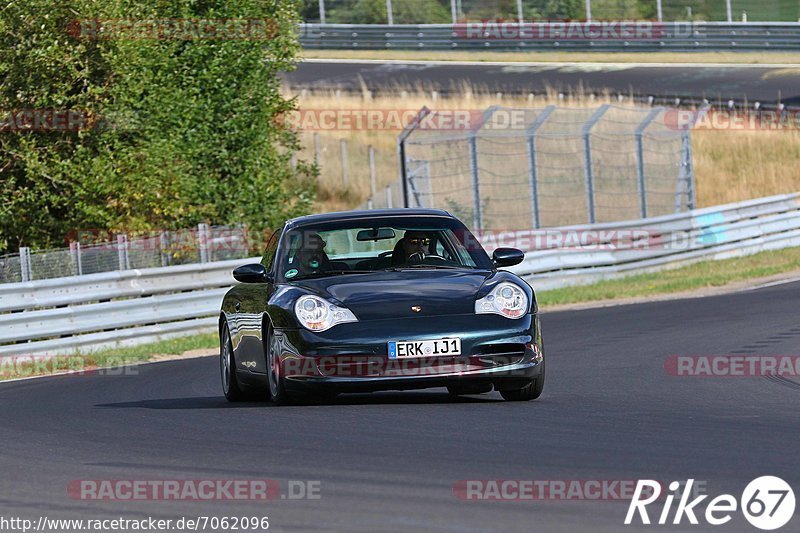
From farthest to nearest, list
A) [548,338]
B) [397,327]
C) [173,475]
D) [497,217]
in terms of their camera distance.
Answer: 1. [497,217]
2. [548,338]
3. [397,327]
4. [173,475]

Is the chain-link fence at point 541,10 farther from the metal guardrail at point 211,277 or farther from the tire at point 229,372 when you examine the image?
the tire at point 229,372

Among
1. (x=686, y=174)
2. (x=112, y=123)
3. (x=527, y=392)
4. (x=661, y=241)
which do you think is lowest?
(x=661, y=241)

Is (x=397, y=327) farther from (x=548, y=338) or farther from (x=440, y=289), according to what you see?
(x=548, y=338)

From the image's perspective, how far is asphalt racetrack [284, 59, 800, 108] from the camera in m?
43.5

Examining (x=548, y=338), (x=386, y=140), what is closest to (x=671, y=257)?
(x=548, y=338)

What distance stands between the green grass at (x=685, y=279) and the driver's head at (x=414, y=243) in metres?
12.0

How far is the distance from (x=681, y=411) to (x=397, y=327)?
1.81m

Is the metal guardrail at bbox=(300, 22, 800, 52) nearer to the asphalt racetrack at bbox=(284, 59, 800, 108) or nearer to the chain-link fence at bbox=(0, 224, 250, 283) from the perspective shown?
the asphalt racetrack at bbox=(284, 59, 800, 108)

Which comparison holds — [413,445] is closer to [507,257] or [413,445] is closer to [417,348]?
[417,348]

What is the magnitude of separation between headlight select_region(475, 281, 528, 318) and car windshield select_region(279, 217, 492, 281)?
2.67 ft

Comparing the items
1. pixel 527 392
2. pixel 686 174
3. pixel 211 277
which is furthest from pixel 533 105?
pixel 527 392

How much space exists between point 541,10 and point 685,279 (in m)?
32.6

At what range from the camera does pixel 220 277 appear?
21.5 metres

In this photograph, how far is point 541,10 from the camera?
2237 inches
